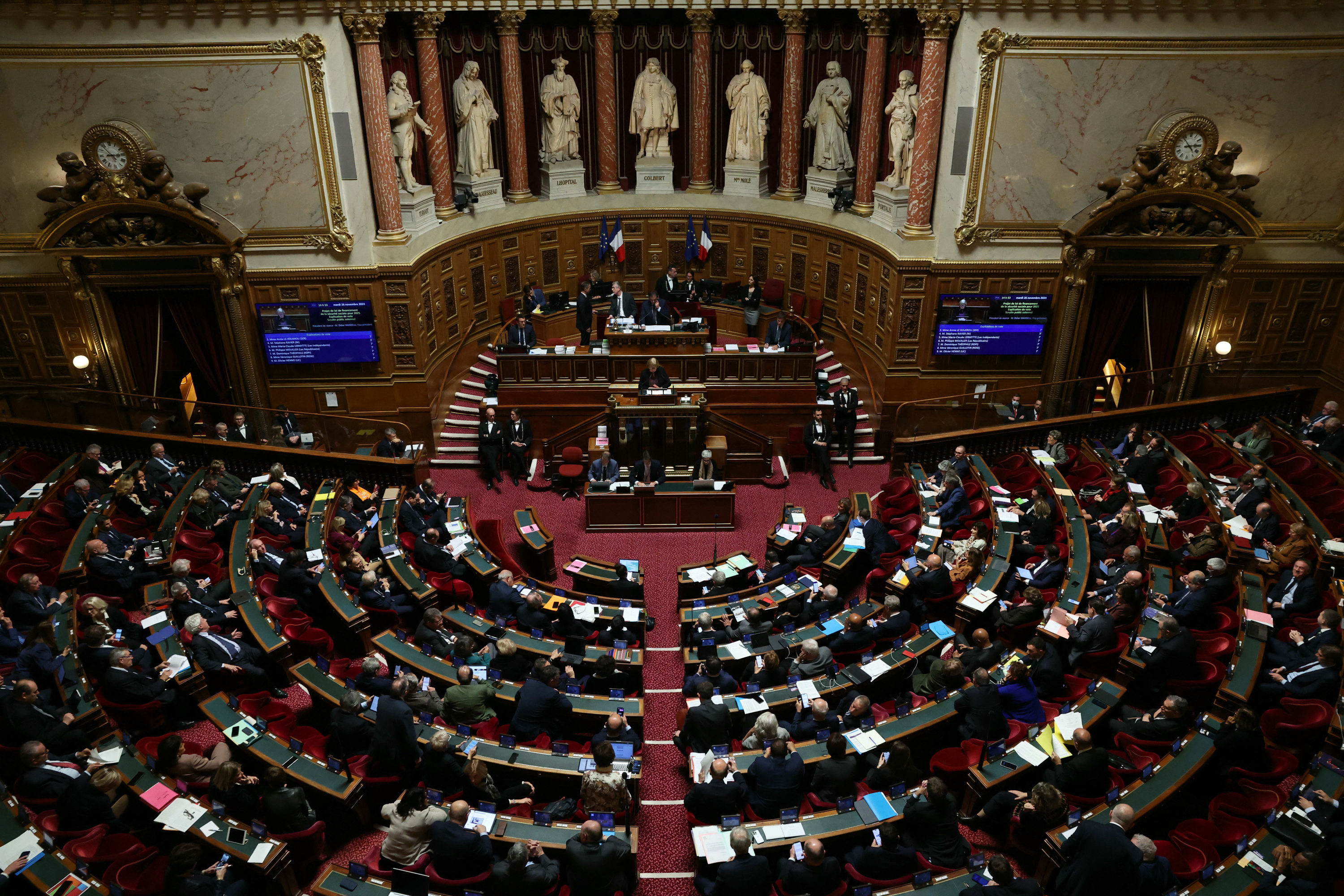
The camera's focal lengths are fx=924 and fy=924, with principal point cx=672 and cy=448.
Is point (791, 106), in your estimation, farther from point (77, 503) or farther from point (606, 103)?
point (77, 503)

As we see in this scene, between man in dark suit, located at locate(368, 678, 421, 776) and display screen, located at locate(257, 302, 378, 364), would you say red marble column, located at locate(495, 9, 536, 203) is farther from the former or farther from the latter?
man in dark suit, located at locate(368, 678, 421, 776)

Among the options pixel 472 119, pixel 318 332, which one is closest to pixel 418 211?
pixel 472 119

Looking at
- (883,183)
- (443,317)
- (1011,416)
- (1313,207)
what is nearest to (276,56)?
(443,317)

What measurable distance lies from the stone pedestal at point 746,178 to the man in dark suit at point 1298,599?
14.4m

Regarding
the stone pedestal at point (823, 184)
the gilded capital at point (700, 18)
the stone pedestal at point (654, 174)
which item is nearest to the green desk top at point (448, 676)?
the stone pedestal at point (823, 184)

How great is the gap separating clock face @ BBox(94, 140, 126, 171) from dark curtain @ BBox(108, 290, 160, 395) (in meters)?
2.28

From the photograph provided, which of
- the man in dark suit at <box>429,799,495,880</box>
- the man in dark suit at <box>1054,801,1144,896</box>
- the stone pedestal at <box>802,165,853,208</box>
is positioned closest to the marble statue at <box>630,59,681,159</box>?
the stone pedestal at <box>802,165,853,208</box>

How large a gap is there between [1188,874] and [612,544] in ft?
32.5

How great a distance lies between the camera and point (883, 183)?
19359mm

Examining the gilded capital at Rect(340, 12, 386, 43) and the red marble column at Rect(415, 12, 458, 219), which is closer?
the gilded capital at Rect(340, 12, 386, 43)

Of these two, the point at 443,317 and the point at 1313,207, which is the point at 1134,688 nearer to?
the point at 1313,207

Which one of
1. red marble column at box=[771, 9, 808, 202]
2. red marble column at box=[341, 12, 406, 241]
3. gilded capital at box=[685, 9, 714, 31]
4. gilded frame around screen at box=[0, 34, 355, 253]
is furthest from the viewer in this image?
gilded capital at box=[685, 9, 714, 31]

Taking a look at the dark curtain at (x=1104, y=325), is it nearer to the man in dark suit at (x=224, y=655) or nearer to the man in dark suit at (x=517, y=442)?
the man in dark suit at (x=517, y=442)

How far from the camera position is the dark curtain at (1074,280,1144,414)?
57.4 feet
